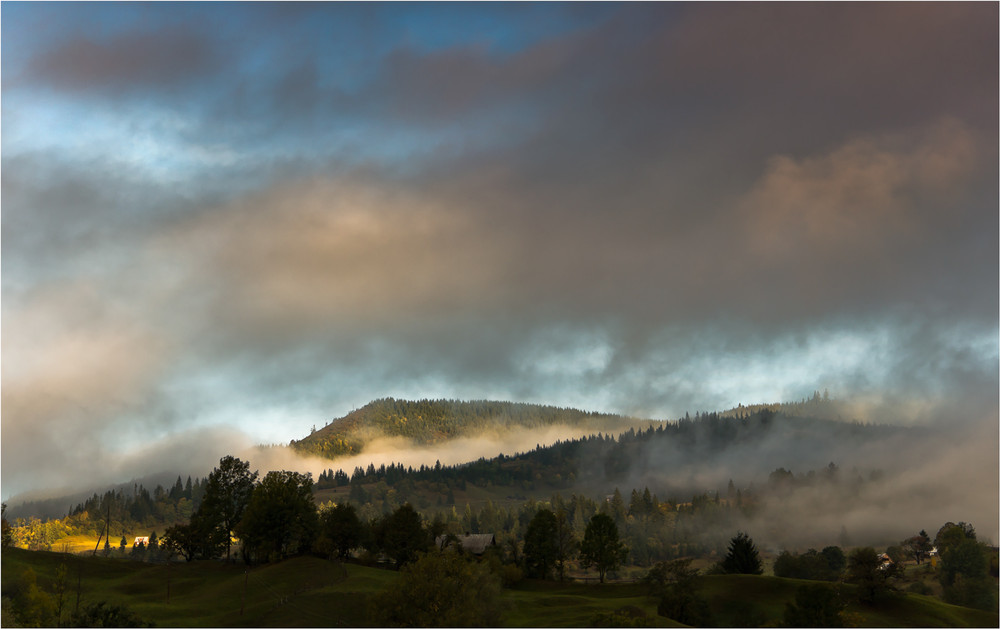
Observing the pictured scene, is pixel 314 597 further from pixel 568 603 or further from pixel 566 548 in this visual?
pixel 566 548

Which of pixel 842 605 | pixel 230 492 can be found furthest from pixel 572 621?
pixel 230 492

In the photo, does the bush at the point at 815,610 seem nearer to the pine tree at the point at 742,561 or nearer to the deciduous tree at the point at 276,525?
the pine tree at the point at 742,561

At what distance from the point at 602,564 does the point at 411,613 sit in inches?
3231

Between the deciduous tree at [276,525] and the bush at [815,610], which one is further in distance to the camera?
the deciduous tree at [276,525]

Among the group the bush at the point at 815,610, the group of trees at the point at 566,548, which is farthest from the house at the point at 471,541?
the bush at the point at 815,610

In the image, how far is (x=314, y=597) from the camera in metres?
101

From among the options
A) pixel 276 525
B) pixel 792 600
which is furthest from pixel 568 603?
pixel 276 525

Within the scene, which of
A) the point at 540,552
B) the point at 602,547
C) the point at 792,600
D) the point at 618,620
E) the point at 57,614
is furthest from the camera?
Answer: the point at 540,552

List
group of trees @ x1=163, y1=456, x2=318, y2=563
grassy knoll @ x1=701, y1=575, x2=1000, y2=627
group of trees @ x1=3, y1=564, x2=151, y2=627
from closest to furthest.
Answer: group of trees @ x1=3, y1=564, x2=151, y2=627 → grassy knoll @ x1=701, y1=575, x2=1000, y2=627 → group of trees @ x1=163, y1=456, x2=318, y2=563

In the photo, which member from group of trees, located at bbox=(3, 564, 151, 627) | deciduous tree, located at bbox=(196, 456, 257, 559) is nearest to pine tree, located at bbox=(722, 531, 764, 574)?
deciduous tree, located at bbox=(196, 456, 257, 559)

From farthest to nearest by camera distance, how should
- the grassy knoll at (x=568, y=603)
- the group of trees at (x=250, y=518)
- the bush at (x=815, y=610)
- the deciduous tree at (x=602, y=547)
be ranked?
1. the deciduous tree at (x=602, y=547)
2. the group of trees at (x=250, y=518)
3. the grassy knoll at (x=568, y=603)
4. the bush at (x=815, y=610)

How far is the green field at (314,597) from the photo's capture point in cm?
9388

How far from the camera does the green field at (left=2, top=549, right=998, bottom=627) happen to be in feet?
308

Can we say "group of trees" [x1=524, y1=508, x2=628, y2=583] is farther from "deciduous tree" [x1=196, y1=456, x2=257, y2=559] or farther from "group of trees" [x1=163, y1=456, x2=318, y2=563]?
"deciduous tree" [x1=196, y1=456, x2=257, y2=559]
